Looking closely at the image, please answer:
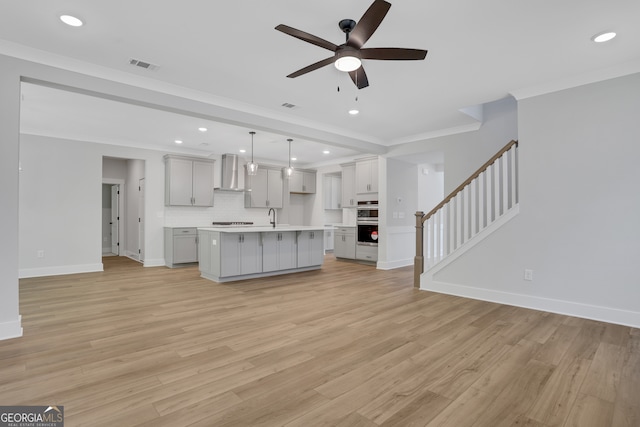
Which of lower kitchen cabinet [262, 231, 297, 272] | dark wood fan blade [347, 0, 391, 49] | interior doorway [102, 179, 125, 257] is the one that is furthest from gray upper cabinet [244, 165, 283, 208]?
dark wood fan blade [347, 0, 391, 49]

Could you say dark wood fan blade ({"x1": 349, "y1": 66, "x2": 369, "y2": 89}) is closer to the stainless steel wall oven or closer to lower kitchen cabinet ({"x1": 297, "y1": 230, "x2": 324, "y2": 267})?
lower kitchen cabinet ({"x1": 297, "y1": 230, "x2": 324, "y2": 267})

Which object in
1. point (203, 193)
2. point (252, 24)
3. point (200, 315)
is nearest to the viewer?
point (252, 24)

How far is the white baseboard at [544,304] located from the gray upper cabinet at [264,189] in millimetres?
5138

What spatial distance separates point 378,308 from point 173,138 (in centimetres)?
537

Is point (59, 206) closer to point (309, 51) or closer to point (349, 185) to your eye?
point (309, 51)

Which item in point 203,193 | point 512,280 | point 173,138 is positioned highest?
point 173,138

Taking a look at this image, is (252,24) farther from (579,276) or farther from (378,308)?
(579,276)

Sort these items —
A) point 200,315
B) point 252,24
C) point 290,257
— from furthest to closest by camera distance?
point 290,257, point 200,315, point 252,24

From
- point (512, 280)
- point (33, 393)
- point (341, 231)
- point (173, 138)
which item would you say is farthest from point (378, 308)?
point (173, 138)

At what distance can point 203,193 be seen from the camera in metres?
7.63

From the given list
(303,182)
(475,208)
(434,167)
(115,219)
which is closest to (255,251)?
(475,208)

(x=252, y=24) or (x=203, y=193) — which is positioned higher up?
(x=252, y=24)

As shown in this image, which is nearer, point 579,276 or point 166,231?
point 579,276

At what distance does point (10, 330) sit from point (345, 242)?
243 inches
